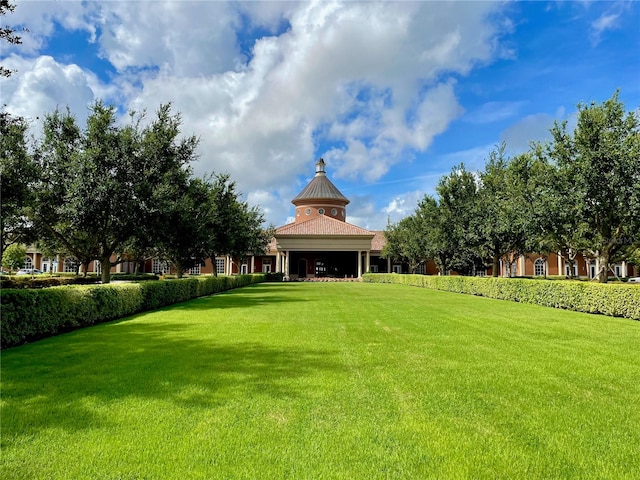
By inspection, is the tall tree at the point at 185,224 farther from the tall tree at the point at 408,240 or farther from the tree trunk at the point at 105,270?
the tall tree at the point at 408,240

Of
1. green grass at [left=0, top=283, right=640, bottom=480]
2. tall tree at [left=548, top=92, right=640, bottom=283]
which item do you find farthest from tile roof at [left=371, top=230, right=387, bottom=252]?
green grass at [left=0, top=283, right=640, bottom=480]

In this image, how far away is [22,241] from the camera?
1922 cm

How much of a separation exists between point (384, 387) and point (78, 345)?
5804 mm

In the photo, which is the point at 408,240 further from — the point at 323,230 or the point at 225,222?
the point at 225,222

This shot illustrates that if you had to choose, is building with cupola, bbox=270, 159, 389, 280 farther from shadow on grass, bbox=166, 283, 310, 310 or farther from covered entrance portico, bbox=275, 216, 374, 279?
shadow on grass, bbox=166, 283, 310, 310

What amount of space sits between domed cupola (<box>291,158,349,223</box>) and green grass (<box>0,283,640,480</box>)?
1891 inches

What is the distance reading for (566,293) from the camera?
15.8 m

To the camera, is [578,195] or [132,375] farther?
[578,195]

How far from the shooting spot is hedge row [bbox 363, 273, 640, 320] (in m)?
13.2

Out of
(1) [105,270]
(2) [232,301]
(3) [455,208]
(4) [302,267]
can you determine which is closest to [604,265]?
(3) [455,208]

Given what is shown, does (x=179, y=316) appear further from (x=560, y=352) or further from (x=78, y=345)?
(x=560, y=352)

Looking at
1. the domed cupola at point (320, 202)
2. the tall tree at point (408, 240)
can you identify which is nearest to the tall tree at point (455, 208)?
the tall tree at point (408, 240)

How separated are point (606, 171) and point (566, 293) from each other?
4.85m

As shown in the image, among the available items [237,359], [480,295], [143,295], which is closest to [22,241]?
[143,295]
